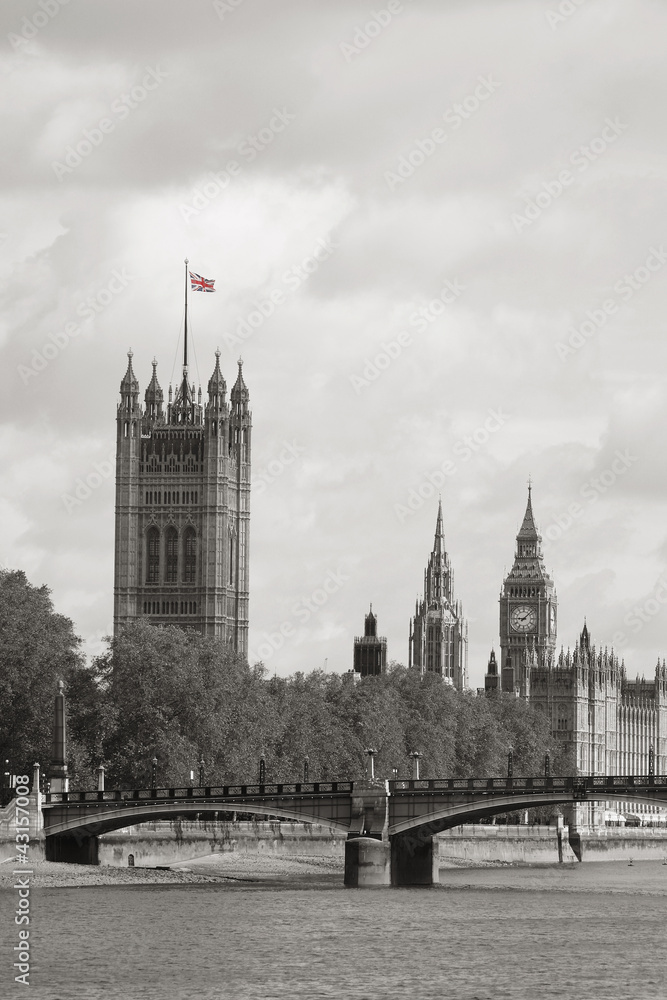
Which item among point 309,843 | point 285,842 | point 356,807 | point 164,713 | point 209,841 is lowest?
point 309,843

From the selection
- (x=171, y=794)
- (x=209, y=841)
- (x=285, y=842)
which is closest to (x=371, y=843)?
(x=171, y=794)

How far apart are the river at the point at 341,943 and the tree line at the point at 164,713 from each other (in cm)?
2171

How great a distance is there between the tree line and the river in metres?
21.7

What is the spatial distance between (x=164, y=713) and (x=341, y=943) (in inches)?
2220

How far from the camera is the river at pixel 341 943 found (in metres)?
73.8

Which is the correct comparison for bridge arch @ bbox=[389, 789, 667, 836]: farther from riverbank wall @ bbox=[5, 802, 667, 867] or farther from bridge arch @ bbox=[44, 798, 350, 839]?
riverbank wall @ bbox=[5, 802, 667, 867]

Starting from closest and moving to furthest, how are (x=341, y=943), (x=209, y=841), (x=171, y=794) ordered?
(x=341, y=943) < (x=171, y=794) < (x=209, y=841)

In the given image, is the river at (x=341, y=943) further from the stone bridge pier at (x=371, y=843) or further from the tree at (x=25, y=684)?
the tree at (x=25, y=684)

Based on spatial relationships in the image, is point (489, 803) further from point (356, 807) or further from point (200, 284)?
point (200, 284)

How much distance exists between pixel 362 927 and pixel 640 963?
530 inches

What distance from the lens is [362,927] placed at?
90.9 metres

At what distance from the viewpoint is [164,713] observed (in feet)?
461

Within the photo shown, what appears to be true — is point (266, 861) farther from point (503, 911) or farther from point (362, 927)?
point (362, 927)

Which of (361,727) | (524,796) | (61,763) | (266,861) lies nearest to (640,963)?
(524,796)
